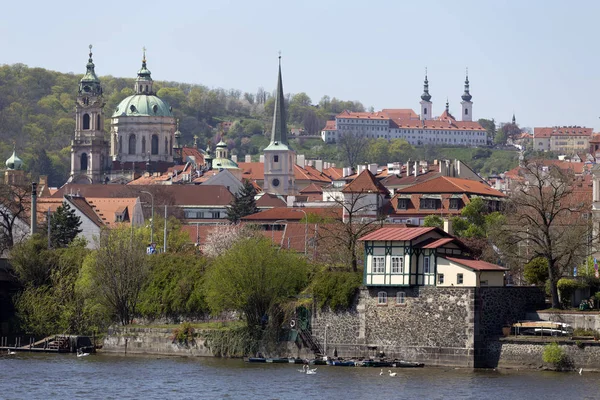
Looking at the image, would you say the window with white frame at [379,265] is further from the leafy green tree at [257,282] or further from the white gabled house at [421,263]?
the leafy green tree at [257,282]

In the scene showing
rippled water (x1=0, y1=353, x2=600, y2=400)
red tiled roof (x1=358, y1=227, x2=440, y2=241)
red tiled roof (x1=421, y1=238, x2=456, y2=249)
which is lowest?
rippled water (x1=0, y1=353, x2=600, y2=400)

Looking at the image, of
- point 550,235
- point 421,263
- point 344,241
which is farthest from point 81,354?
point 550,235

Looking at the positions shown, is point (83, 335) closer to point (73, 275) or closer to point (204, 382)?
point (73, 275)

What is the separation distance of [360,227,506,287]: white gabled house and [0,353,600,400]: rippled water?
15.7 feet

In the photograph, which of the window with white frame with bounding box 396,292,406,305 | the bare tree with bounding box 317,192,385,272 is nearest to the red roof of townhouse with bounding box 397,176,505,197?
the bare tree with bounding box 317,192,385,272

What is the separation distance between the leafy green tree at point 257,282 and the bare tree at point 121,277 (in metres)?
5.75

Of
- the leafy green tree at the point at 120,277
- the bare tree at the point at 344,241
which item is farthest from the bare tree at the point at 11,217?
the bare tree at the point at 344,241

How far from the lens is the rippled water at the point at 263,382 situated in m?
63.7

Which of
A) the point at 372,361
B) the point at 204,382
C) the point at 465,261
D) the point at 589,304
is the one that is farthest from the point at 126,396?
the point at 589,304

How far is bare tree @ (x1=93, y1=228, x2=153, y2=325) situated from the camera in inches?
3332

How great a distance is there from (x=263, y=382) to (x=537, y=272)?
17.2 metres

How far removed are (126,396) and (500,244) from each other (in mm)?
30611

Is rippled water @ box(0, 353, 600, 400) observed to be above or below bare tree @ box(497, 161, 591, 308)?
below

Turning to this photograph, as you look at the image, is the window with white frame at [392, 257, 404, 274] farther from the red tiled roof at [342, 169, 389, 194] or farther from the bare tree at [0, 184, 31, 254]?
the red tiled roof at [342, 169, 389, 194]
